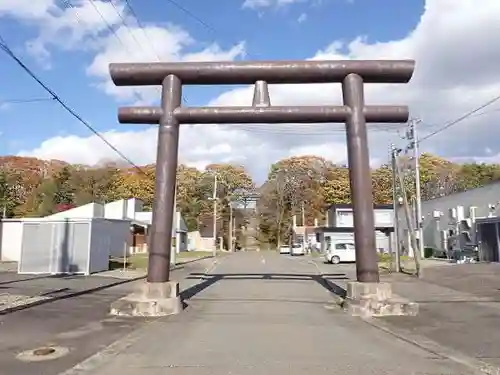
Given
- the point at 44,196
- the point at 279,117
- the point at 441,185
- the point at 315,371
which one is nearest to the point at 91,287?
the point at 279,117

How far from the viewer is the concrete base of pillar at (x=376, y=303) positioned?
41.8ft

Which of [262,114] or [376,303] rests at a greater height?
[262,114]

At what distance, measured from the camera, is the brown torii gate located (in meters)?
13.5

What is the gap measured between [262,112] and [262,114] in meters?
0.05

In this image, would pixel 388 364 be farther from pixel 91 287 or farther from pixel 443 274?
pixel 443 274

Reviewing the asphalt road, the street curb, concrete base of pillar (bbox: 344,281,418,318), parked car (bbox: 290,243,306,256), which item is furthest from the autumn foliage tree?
concrete base of pillar (bbox: 344,281,418,318)

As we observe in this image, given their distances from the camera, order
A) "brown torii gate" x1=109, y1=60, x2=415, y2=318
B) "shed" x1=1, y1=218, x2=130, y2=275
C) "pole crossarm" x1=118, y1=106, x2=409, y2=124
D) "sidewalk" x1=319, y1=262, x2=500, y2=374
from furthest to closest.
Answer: "shed" x1=1, y1=218, x2=130, y2=275 → "pole crossarm" x1=118, y1=106, x2=409, y2=124 → "brown torii gate" x1=109, y1=60, x2=415, y2=318 → "sidewalk" x1=319, y1=262, x2=500, y2=374

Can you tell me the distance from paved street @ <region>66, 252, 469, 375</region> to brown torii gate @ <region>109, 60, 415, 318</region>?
1930mm

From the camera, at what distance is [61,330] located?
10.5m

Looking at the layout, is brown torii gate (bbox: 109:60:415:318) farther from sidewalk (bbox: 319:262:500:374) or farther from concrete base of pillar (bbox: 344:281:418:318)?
sidewalk (bbox: 319:262:500:374)

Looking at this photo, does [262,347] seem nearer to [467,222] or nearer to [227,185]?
[467,222]

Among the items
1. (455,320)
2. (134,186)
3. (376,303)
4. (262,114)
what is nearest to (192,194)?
(134,186)

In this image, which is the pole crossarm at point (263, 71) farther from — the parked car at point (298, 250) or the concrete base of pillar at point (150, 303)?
the parked car at point (298, 250)

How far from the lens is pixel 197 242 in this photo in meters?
89.0
